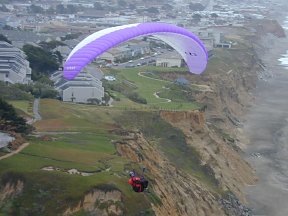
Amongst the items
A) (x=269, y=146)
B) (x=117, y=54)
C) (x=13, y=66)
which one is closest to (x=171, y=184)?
(x=13, y=66)

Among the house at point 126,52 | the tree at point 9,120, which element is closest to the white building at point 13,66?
the tree at point 9,120

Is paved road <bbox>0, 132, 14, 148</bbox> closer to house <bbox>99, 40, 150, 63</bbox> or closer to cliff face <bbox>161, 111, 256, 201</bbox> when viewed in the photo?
cliff face <bbox>161, 111, 256, 201</bbox>

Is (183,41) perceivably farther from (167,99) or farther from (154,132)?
(167,99)

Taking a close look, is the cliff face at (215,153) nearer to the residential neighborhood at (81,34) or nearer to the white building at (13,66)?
the residential neighborhood at (81,34)

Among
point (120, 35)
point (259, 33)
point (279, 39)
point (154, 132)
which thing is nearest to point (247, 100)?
point (154, 132)

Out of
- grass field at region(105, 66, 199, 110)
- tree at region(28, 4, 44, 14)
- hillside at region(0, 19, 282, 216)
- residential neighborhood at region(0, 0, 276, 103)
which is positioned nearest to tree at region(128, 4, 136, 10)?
residential neighborhood at region(0, 0, 276, 103)
